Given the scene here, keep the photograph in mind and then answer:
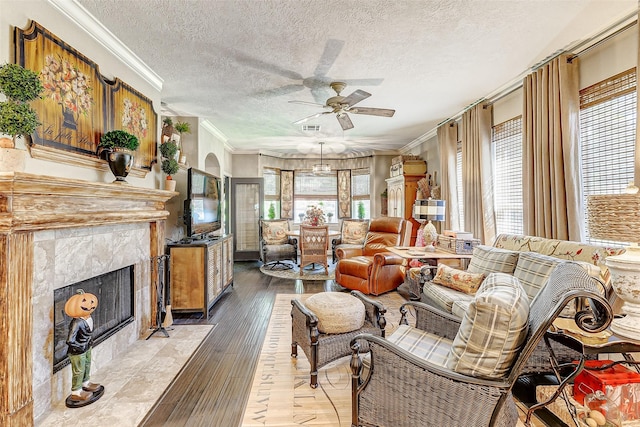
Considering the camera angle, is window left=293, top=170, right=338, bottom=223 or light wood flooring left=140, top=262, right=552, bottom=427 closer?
light wood flooring left=140, top=262, right=552, bottom=427

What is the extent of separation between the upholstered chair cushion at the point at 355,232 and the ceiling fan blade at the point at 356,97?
2.90 metres

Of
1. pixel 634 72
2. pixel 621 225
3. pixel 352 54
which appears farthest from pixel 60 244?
pixel 634 72

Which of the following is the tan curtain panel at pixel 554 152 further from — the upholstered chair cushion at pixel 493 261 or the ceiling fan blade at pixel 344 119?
the ceiling fan blade at pixel 344 119

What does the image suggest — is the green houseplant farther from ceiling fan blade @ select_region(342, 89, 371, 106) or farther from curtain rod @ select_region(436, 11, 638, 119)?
curtain rod @ select_region(436, 11, 638, 119)

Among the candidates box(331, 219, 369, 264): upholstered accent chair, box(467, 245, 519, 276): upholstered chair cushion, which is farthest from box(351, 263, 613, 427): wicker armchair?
box(331, 219, 369, 264): upholstered accent chair

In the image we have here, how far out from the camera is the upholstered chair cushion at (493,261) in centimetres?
252

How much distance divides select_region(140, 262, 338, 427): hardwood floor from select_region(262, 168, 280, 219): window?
3674 mm

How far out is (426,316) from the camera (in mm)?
2105

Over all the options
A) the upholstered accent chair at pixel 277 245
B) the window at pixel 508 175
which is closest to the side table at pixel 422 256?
the window at pixel 508 175

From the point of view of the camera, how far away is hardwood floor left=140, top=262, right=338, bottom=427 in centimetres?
183

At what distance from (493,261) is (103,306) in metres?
3.45

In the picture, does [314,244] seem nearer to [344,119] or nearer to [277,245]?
[277,245]

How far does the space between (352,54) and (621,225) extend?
7.69 feet

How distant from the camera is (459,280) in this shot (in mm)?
2789
